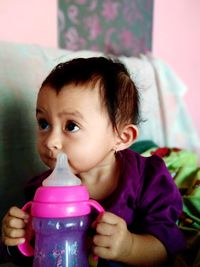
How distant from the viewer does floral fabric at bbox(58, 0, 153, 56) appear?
4.68 feet

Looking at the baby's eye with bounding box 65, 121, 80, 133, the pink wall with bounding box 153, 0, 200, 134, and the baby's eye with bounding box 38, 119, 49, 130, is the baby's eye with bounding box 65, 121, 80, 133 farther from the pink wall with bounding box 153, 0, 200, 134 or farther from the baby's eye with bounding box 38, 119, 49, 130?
the pink wall with bounding box 153, 0, 200, 134

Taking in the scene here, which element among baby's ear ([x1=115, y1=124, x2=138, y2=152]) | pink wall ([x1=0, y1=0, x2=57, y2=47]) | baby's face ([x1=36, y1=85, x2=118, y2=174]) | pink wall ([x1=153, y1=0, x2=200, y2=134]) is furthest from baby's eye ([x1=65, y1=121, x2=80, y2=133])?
pink wall ([x1=153, y1=0, x2=200, y2=134])

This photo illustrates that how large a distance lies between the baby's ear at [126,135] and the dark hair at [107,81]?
0.6 inches

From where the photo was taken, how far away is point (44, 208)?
63 cm

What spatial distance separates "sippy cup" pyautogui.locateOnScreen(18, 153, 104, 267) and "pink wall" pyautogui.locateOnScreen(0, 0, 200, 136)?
722 mm

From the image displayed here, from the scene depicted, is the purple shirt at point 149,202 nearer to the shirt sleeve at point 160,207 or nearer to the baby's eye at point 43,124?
the shirt sleeve at point 160,207

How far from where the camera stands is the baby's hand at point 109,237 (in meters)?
0.69

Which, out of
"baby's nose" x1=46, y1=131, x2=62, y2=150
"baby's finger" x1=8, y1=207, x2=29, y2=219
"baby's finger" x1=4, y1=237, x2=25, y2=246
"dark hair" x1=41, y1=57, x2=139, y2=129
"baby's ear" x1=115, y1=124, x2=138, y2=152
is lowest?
"baby's finger" x1=4, y1=237, x2=25, y2=246

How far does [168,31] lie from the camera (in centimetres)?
188

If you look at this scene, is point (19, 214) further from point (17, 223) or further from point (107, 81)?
point (107, 81)

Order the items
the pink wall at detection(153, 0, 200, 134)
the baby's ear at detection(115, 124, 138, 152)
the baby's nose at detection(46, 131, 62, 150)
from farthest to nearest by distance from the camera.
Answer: the pink wall at detection(153, 0, 200, 134), the baby's ear at detection(115, 124, 138, 152), the baby's nose at detection(46, 131, 62, 150)

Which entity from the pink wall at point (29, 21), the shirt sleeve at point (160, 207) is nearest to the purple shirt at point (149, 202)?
the shirt sleeve at point (160, 207)

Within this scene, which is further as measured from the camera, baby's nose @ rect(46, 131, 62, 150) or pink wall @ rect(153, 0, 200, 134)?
pink wall @ rect(153, 0, 200, 134)

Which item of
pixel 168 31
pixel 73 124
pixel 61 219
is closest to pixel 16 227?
pixel 61 219
